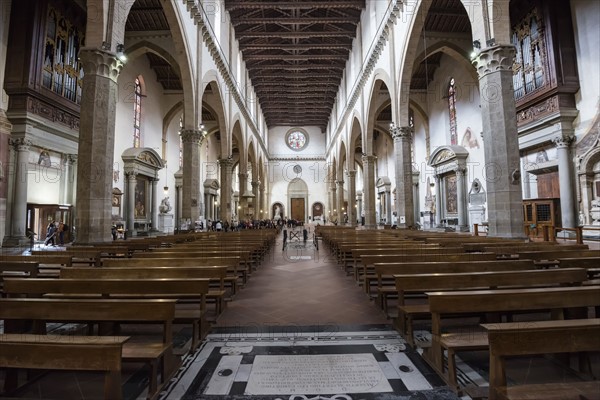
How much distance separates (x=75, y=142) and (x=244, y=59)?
14.9 meters

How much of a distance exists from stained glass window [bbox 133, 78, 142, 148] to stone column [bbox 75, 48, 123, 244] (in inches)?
431

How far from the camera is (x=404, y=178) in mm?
13203

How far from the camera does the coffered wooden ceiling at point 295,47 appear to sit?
1923 cm

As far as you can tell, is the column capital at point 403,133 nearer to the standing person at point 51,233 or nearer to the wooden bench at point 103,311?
the wooden bench at point 103,311

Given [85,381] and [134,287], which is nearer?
[85,381]

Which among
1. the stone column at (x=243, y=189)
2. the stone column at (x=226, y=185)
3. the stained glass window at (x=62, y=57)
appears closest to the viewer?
the stained glass window at (x=62, y=57)

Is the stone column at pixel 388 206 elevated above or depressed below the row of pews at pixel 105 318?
above

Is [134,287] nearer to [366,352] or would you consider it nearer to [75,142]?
[366,352]

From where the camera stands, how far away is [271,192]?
1538 inches

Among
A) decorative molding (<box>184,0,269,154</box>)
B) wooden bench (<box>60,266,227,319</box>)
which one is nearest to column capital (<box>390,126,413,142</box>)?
decorative molding (<box>184,0,269,154</box>)

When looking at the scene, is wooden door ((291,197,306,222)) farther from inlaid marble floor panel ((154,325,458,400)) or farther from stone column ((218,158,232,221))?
inlaid marble floor panel ((154,325,458,400))

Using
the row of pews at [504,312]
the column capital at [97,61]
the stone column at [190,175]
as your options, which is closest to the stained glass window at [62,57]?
the stone column at [190,175]

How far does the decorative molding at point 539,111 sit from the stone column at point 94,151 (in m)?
14.0

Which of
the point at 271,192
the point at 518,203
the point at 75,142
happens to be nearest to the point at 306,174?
the point at 271,192
